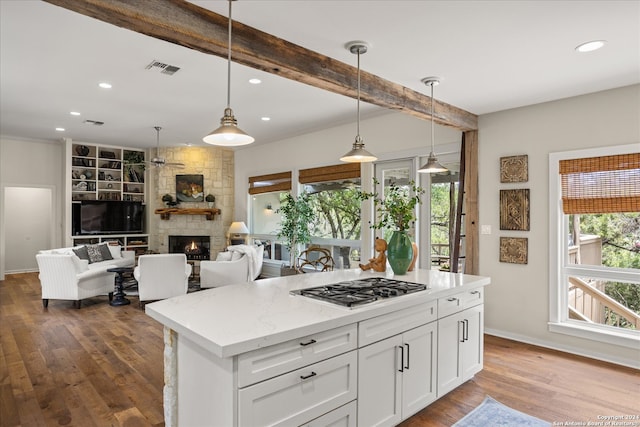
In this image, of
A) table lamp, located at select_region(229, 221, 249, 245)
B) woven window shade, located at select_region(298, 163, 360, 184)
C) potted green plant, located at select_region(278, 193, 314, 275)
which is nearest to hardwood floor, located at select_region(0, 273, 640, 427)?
potted green plant, located at select_region(278, 193, 314, 275)

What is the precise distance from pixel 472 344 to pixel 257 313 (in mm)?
1978

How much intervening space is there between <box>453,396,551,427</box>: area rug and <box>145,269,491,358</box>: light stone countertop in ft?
2.71

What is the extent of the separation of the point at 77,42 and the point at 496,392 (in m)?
4.42

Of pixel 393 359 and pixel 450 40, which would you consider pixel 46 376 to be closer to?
pixel 393 359

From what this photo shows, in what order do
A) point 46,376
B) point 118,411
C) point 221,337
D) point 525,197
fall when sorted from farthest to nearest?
1. point 525,197
2. point 46,376
3. point 118,411
4. point 221,337

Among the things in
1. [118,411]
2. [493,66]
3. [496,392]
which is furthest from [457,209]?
[118,411]

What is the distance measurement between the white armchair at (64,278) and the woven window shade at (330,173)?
11.7 ft

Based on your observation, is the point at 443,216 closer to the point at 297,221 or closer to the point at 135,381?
the point at 297,221

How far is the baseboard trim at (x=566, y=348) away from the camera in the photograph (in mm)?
3565

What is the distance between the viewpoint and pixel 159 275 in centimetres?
534

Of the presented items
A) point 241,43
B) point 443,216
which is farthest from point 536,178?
→ point 241,43

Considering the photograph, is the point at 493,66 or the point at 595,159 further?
the point at 595,159

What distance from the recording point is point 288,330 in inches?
65.7

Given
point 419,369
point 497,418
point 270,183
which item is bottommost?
point 497,418
